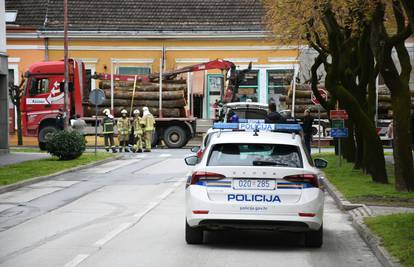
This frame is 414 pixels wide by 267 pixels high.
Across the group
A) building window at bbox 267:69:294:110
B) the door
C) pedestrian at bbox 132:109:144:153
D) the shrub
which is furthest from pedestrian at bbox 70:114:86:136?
building window at bbox 267:69:294:110

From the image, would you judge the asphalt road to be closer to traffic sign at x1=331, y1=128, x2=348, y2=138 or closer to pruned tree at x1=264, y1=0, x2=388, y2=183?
pruned tree at x1=264, y1=0, x2=388, y2=183

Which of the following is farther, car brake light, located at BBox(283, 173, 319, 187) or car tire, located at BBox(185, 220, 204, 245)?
car tire, located at BBox(185, 220, 204, 245)

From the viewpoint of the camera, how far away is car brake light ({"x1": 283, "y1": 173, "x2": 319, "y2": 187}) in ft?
33.4

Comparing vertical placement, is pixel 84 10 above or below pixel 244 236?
Answer: above

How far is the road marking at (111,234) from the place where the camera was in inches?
430

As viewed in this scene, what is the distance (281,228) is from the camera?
1025 centimetres

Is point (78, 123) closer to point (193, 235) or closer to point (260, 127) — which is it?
point (260, 127)

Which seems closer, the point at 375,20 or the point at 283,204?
the point at 283,204

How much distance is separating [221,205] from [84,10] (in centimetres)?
3931

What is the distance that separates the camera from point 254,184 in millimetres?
10227

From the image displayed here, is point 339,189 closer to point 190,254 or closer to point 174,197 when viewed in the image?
point 174,197

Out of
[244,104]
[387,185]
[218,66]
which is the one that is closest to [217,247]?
[387,185]

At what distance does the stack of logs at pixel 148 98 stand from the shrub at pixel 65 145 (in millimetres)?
10701

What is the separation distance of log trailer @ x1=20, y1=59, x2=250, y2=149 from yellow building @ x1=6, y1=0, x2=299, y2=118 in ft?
20.9
